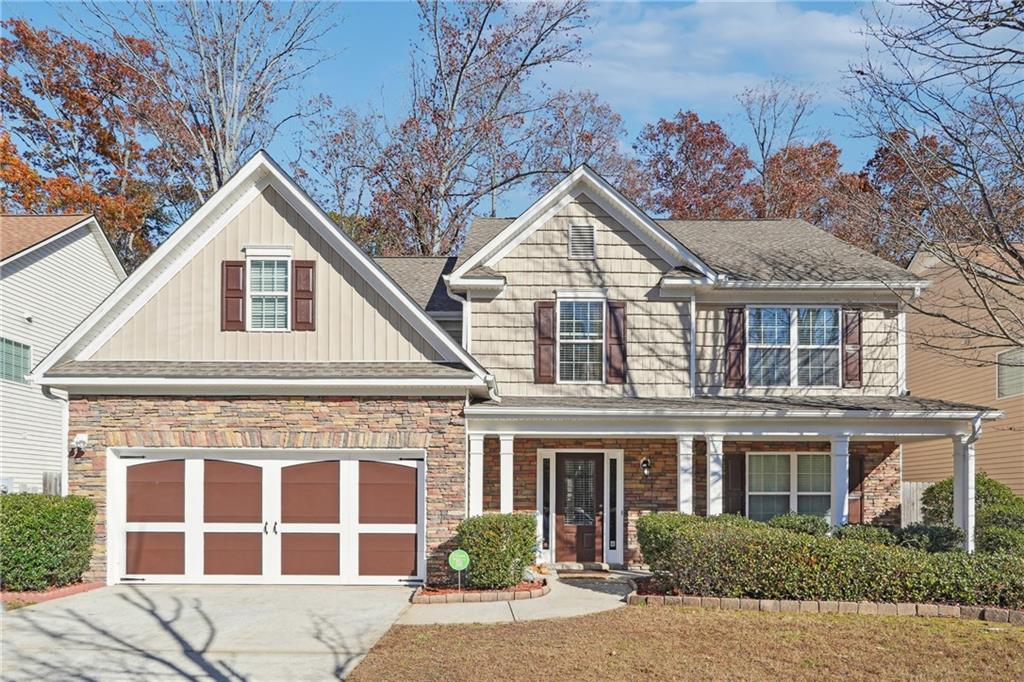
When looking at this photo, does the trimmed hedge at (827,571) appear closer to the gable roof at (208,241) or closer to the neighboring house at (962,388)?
the gable roof at (208,241)

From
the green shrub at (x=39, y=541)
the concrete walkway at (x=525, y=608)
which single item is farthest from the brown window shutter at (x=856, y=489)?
the green shrub at (x=39, y=541)

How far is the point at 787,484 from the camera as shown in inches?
745

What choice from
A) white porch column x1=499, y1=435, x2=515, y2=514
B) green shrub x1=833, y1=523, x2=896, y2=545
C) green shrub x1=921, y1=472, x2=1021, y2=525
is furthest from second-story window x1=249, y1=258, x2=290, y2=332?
green shrub x1=921, y1=472, x2=1021, y2=525

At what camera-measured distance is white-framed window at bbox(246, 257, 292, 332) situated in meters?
16.0

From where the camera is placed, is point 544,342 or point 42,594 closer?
point 42,594

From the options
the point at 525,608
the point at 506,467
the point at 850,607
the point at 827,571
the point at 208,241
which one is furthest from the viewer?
the point at 506,467

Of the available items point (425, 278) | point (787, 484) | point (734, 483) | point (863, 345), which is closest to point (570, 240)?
point (425, 278)

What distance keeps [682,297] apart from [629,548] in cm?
464

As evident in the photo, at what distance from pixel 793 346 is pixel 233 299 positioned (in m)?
9.99

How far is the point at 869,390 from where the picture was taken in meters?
18.5

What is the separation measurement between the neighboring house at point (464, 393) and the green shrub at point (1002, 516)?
4.51 feet

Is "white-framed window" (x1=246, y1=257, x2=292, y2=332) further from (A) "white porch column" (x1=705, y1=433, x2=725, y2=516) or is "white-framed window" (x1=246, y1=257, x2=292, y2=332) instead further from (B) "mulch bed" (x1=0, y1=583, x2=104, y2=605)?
(A) "white porch column" (x1=705, y1=433, x2=725, y2=516)

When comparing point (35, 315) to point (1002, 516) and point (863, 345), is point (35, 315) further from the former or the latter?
point (1002, 516)

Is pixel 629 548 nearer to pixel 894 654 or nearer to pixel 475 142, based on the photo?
pixel 894 654
